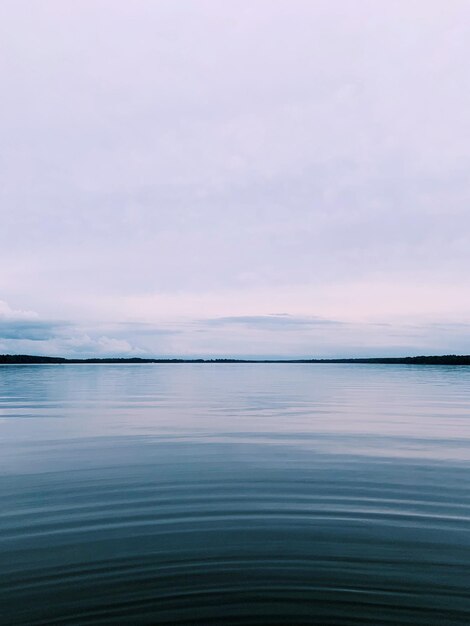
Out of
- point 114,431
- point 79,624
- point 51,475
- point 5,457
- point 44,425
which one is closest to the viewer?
point 79,624

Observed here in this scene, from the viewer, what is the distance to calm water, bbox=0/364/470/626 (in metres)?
7.00

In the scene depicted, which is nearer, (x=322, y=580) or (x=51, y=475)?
(x=322, y=580)

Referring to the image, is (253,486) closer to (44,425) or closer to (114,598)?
(114,598)

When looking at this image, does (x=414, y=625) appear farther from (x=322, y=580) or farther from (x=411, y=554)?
(x=411, y=554)

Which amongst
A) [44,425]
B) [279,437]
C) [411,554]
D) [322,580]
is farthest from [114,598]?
[44,425]

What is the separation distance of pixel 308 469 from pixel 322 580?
26.5 feet

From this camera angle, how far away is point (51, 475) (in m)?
15.1

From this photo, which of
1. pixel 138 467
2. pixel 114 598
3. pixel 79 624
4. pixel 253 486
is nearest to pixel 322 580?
pixel 114 598

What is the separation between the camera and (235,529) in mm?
10148

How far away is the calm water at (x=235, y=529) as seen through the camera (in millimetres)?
7004

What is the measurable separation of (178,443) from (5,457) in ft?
21.5

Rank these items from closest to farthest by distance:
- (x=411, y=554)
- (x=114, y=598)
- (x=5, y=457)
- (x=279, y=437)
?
(x=114, y=598) < (x=411, y=554) < (x=5, y=457) < (x=279, y=437)

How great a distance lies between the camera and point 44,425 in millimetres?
26406

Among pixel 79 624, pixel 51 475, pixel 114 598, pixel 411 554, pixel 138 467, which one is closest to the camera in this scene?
pixel 79 624
